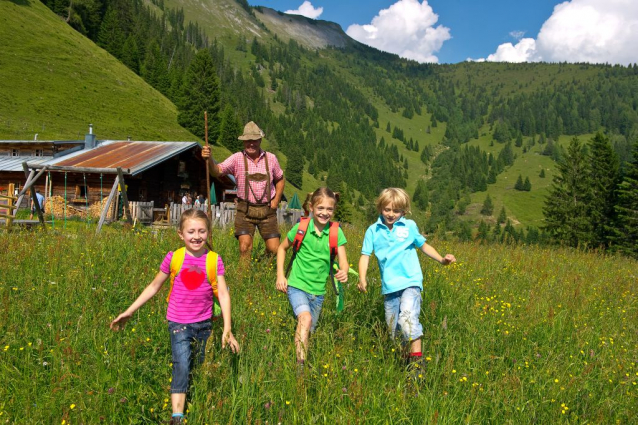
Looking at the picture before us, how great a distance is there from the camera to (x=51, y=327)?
352cm

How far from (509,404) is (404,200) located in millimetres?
1852

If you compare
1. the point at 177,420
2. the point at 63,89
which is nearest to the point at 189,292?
the point at 177,420

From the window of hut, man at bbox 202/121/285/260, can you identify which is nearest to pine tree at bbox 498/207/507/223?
the window of hut

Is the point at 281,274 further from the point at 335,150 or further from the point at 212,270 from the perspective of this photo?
the point at 335,150

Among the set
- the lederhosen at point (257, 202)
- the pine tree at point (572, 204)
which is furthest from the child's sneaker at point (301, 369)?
the pine tree at point (572, 204)

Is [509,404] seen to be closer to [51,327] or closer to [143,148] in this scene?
[51,327]

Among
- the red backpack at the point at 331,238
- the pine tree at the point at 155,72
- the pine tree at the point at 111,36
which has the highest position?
the pine tree at the point at 111,36

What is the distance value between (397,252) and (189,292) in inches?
73.0

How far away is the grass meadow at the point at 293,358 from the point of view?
2.77m

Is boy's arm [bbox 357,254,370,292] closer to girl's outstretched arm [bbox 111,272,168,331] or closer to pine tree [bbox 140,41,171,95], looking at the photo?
girl's outstretched arm [bbox 111,272,168,331]

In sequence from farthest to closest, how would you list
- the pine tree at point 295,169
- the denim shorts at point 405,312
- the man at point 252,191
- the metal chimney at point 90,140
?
the pine tree at point 295,169
the metal chimney at point 90,140
the man at point 252,191
the denim shorts at point 405,312

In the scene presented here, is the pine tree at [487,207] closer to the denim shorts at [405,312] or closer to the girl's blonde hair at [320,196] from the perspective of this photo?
the denim shorts at [405,312]

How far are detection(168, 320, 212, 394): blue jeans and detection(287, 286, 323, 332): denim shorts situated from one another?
2.52 ft

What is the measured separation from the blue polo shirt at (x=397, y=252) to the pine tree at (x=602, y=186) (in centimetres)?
4299
